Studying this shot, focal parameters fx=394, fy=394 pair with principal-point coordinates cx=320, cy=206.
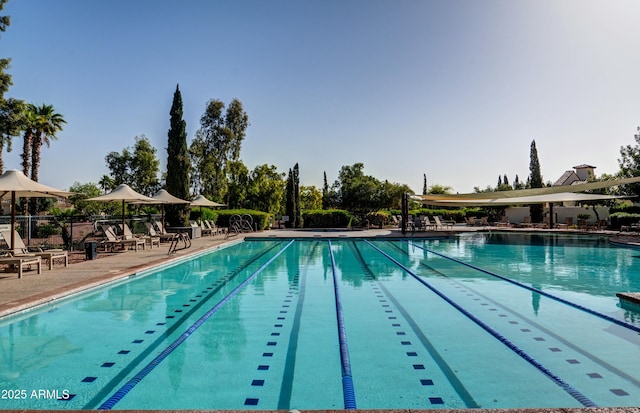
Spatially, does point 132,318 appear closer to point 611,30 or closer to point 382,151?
point 611,30

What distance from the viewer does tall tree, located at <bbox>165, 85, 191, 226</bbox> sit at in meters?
18.4

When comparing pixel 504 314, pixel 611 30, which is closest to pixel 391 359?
pixel 504 314

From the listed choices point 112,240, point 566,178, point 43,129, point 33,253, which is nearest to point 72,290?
point 33,253

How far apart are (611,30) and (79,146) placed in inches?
775

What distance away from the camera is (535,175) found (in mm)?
29328

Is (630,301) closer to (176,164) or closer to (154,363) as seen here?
(154,363)

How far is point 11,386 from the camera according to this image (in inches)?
133

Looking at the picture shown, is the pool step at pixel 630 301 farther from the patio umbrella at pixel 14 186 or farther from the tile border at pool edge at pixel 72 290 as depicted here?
the patio umbrella at pixel 14 186

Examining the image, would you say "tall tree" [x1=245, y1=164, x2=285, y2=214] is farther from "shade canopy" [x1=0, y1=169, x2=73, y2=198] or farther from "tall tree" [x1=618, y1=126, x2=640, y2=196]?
"tall tree" [x1=618, y1=126, x2=640, y2=196]

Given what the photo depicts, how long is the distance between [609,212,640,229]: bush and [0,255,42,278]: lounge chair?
25.7 metres

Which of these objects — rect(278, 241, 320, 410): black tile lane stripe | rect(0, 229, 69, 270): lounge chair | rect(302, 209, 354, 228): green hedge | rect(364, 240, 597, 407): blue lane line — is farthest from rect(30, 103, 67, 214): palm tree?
rect(364, 240, 597, 407): blue lane line

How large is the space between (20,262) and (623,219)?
2617 centimetres

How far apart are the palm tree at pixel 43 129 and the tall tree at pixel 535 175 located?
32.4m

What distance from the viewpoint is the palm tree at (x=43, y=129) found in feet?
74.6
